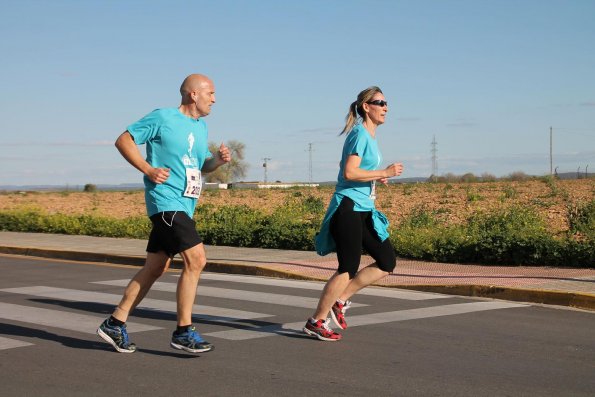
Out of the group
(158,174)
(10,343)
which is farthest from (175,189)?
(10,343)

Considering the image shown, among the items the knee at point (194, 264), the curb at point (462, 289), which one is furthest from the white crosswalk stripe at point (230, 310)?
the knee at point (194, 264)

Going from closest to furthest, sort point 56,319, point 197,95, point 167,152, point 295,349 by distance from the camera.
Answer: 1. point 167,152
2. point 197,95
3. point 295,349
4. point 56,319

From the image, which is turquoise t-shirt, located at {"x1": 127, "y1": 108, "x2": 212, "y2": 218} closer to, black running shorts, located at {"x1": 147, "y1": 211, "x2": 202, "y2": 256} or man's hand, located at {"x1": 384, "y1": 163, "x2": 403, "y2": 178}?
black running shorts, located at {"x1": 147, "y1": 211, "x2": 202, "y2": 256}

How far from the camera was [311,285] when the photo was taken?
1203cm

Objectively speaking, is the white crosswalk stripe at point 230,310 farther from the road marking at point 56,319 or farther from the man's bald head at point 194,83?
the man's bald head at point 194,83

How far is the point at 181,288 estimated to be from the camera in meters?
6.86

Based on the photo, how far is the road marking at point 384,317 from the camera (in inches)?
322

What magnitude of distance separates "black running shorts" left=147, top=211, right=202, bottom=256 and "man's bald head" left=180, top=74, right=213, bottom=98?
923 mm

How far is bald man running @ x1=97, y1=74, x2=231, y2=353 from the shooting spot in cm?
683

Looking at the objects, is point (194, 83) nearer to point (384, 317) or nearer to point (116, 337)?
point (116, 337)

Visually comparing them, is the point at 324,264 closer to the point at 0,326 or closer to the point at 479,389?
the point at 0,326

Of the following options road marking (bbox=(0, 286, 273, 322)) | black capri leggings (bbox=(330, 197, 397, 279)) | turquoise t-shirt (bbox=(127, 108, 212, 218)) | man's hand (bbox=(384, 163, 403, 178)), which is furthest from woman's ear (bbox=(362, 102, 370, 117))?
road marking (bbox=(0, 286, 273, 322))

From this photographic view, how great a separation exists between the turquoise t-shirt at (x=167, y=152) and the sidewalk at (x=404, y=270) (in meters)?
4.98

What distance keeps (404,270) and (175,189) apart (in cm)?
667
